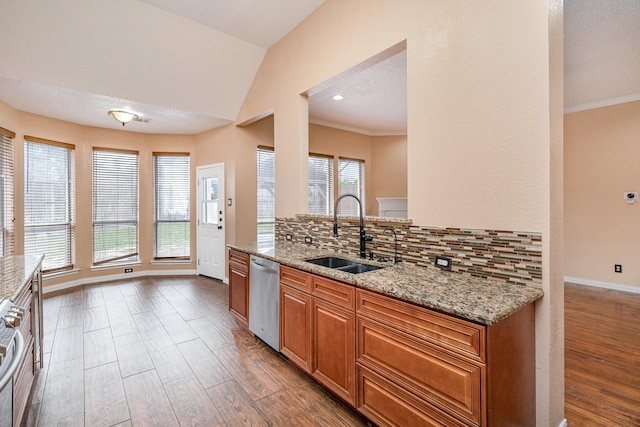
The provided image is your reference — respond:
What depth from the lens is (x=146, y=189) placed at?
220 inches

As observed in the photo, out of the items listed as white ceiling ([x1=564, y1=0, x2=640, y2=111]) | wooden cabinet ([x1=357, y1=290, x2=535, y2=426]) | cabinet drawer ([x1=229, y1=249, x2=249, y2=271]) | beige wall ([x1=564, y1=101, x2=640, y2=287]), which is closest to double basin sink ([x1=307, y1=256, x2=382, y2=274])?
wooden cabinet ([x1=357, y1=290, x2=535, y2=426])

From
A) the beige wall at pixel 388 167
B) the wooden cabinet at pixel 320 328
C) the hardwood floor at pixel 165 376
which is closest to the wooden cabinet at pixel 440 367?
the wooden cabinet at pixel 320 328

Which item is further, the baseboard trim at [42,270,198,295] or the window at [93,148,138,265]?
the window at [93,148,138,265]

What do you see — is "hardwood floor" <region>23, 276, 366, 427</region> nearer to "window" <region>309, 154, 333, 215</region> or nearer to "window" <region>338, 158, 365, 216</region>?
"window" <region>309, 154, 333, 215</region>

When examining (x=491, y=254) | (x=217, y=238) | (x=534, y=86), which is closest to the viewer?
(x=534, y=86)

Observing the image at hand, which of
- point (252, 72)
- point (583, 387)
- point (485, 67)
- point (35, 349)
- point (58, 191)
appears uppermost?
point (252, 72)

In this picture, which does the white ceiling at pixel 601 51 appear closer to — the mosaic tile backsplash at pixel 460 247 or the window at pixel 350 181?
the mosaic tile backsplash at pixel 460 247

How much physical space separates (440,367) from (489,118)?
57.1 inches

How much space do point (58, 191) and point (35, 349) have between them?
342cm

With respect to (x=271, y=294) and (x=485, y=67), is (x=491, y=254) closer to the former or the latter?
(x=485, y=67)

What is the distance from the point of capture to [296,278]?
2.35 m

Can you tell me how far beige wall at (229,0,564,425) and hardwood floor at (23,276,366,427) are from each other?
4.70 ft

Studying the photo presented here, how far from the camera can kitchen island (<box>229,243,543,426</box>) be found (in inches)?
50.5

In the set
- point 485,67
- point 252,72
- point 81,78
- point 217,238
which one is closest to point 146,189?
point 217,238
